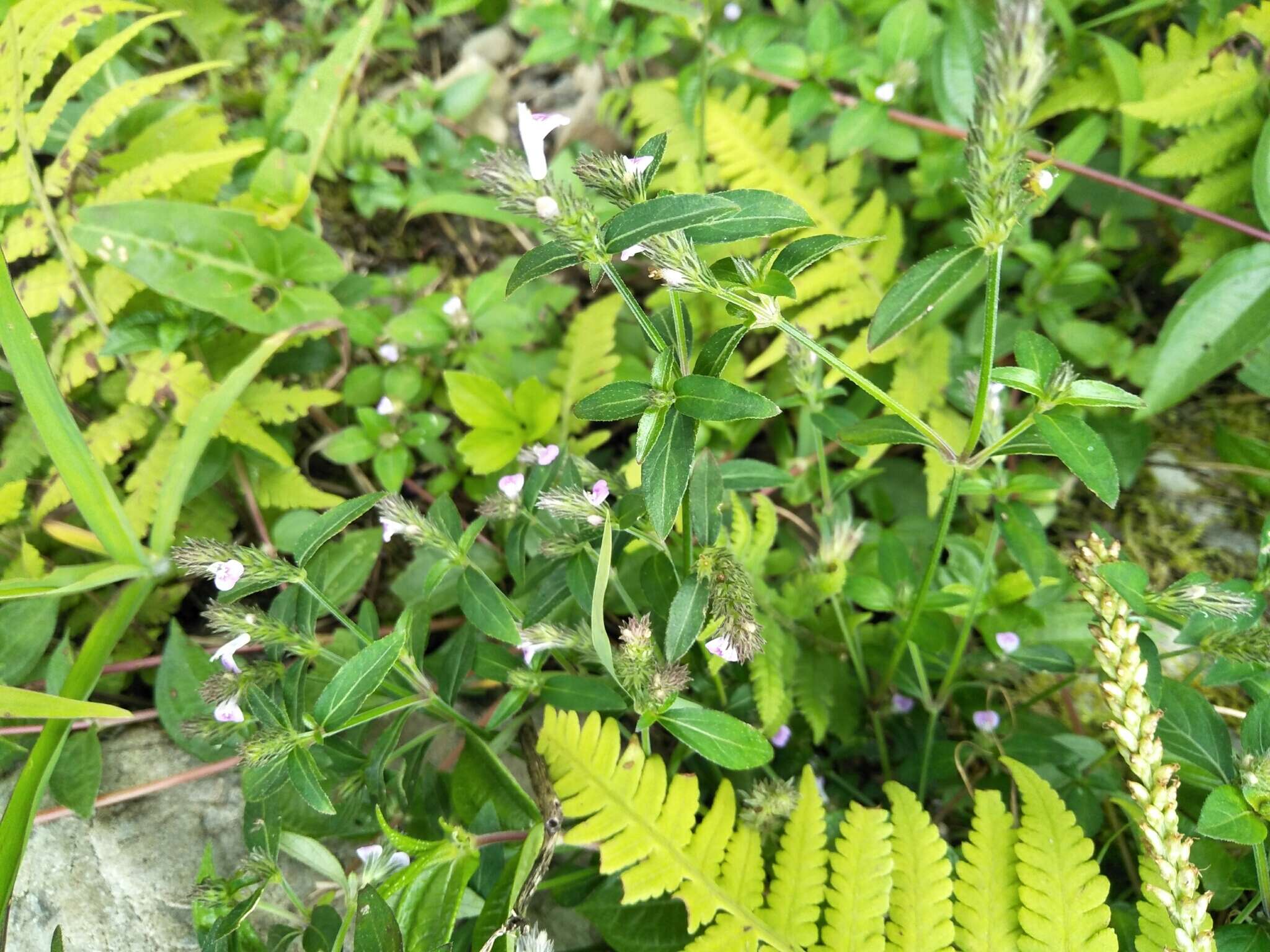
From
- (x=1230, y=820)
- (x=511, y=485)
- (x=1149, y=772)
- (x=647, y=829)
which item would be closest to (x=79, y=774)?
(x=511, y=485)

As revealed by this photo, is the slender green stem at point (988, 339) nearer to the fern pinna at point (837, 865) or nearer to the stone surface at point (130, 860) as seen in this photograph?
the fern pinna at point (837, 865)

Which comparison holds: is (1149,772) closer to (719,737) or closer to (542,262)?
(719,737)

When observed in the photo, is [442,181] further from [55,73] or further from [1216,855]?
[1216,855]

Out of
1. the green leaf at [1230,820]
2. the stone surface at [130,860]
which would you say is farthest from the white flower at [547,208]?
the stone surface at [130,860]

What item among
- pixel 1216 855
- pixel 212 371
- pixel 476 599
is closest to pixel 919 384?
pixel 1216 855

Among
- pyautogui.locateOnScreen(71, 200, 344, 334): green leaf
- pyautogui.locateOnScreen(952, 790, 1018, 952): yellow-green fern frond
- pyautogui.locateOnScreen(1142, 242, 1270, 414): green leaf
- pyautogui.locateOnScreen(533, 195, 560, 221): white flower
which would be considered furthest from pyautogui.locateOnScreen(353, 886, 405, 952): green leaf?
pyautogui.locateOnScreen(1142, 242, 1270, 414): green leaf

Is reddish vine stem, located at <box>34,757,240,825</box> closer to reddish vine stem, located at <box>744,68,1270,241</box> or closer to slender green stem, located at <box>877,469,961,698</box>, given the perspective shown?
slender green stem, located at <box>877,469,961,698</box>
